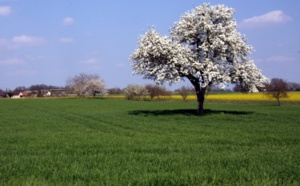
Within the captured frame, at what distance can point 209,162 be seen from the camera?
1088 cm

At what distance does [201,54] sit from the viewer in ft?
118

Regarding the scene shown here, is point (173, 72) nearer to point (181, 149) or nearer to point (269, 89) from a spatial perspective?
point (181, 149)

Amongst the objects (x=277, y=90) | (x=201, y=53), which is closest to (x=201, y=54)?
(x=201, y=53)

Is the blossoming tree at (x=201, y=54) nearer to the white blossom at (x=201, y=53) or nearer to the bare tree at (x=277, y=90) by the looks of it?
the white blossom at (x=201, y=53)

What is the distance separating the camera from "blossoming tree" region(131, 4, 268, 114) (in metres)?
34.8

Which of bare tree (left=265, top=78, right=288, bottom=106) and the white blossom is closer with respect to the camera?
the white blossom

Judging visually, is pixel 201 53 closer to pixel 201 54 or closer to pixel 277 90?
pixel 201 54

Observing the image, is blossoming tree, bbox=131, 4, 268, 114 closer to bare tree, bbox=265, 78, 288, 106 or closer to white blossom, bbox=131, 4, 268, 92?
white blossom, bbox=131, 4, 268, 92

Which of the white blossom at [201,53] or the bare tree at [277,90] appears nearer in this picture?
the white blossom at [201,53]

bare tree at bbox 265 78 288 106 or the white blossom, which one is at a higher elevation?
the white blossom

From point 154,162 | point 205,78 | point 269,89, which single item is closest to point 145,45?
point 205,78

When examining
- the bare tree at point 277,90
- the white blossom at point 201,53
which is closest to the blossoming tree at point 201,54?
the white blossom at point 201,53

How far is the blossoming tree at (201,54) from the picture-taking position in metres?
34.8

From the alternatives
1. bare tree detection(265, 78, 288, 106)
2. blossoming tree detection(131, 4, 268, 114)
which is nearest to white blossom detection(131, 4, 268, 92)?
blossoming tree detection(131, 4, 268, 114)
